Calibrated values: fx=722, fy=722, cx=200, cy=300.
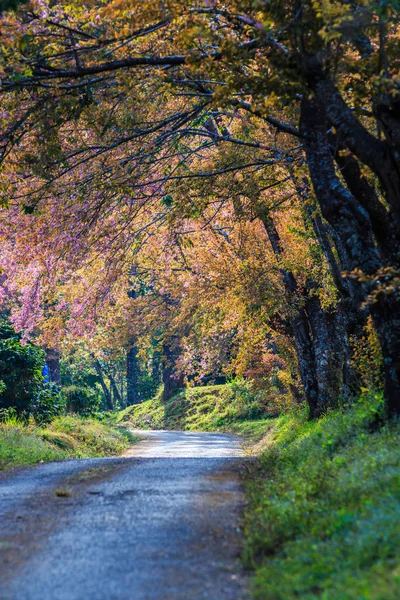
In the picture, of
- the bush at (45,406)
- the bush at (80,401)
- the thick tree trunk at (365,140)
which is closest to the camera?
the thick tree trunk at (365,140)

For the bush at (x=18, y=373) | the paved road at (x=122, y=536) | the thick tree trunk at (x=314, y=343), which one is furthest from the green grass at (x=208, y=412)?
the paved road at (x=122, y=536)

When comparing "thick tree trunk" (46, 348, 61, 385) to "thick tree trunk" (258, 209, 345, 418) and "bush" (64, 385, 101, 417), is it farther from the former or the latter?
"thick tree trunk" (258, 209, 345, 418)

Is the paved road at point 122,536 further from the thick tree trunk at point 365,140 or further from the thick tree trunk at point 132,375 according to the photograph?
the thick tree trunk at point 132,375

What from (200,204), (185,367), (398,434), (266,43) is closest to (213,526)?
(398,434)

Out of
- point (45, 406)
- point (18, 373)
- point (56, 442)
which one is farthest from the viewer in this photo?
point (45, 406)

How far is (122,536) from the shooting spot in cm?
669

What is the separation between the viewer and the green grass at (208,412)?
3472 centimetres

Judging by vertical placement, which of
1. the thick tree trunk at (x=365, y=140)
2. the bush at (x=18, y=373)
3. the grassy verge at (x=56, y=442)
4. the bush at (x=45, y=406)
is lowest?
the grassy verge at (x=56, y=442)

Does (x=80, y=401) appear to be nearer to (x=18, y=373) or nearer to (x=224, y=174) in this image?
(x=18, y=373)

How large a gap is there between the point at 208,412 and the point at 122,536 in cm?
3443

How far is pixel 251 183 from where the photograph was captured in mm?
15664

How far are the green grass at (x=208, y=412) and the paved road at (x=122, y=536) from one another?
19.4 metres

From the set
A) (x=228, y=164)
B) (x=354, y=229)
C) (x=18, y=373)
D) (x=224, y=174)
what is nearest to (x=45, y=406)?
(x=18, y=373)

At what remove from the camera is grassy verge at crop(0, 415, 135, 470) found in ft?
50.2
